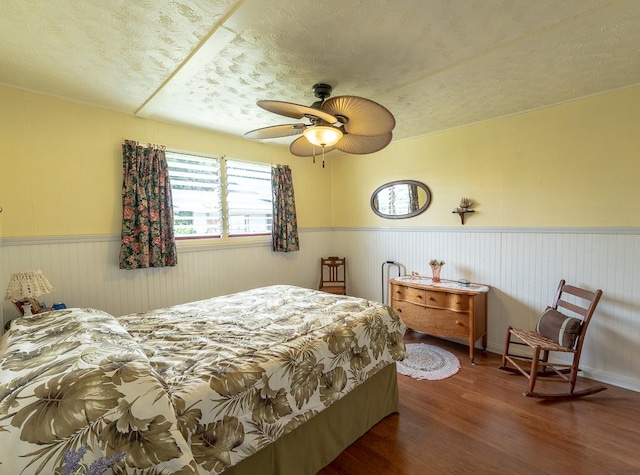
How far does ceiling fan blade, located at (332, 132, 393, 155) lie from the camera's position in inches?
83.7

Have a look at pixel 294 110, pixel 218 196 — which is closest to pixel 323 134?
pixel 294 110

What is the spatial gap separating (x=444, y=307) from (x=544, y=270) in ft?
3.34

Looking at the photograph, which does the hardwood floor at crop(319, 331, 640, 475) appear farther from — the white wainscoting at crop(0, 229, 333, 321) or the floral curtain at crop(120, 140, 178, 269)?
the floral curtain at crop(120, 140, 178, 269)

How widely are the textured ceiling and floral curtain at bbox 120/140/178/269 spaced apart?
1.49 ft

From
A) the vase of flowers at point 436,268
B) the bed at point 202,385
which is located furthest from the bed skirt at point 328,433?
the vase of flowers at point 436,268

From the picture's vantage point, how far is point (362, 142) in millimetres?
2197

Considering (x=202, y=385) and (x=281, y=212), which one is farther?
(x=281, y=212)

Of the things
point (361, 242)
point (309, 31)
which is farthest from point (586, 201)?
point (309, 31)

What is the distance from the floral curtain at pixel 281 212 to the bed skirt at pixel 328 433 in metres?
2.22

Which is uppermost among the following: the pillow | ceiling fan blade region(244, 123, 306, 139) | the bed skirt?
ceiling fan blade region(244, 123, 306, 139)

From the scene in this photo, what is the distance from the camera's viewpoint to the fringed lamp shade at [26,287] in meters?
1.94

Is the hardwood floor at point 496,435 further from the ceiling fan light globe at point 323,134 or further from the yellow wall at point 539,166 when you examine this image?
the ceiling fan light globe at point 323,134

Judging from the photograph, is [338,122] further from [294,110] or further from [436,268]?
[436,268]

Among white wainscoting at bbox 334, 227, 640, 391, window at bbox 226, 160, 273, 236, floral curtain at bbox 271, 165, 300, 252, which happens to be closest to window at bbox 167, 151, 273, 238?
window at bbox 226, 160, 273, 236
